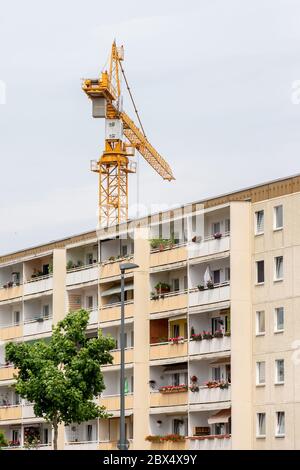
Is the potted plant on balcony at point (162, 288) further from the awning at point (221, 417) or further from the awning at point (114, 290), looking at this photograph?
the awning at point (221, 417)

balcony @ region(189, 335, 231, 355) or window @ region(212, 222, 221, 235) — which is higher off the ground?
window @ region(212, 222, 221, 235)

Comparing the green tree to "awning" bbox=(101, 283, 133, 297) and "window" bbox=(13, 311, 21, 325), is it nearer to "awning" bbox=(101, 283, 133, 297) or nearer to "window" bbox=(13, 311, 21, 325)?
"awning" bbox=(101, 283, 133, 297)

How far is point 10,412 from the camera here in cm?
Answer: 9769

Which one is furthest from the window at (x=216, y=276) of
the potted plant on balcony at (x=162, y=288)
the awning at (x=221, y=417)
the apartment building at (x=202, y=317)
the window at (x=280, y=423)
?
the window at (x=280, y=423)

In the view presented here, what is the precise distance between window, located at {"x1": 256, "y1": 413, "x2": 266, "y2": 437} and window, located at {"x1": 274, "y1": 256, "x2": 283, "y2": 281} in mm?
7246

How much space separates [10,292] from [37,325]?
15.2 feet

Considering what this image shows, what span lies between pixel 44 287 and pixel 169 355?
1518 centimetres

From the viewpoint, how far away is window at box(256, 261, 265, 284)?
77.8m

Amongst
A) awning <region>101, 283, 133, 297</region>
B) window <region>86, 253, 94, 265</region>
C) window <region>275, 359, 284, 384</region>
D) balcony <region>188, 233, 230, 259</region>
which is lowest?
window <region>275, 359, 284, 384</region>

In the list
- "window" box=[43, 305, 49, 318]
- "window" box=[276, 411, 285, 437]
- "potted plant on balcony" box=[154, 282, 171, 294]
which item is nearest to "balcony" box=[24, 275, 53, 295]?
"window" box=[43, 305, 49, 318]

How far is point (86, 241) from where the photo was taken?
91125mm
